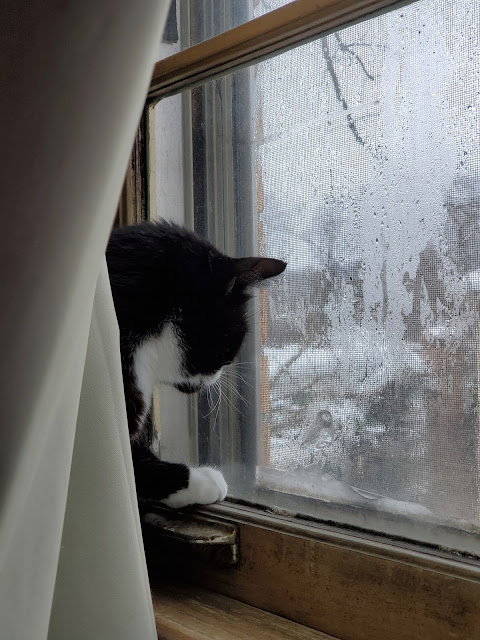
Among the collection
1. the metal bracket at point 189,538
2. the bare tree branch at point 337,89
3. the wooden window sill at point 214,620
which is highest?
the bare tree branch at point 337,89

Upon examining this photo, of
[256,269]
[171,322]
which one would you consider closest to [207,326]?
[171,322]

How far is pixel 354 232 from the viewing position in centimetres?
85

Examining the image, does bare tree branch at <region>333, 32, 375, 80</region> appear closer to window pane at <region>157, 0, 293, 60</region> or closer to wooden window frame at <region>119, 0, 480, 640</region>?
wooden window frame at <region>119, 0, 480, 640</region>

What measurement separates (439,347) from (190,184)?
51cm

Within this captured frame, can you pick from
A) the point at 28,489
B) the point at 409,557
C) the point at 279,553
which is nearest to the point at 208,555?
the point at 279,553

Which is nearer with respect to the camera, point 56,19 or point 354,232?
point 56,19

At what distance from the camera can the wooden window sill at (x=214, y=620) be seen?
0.78m

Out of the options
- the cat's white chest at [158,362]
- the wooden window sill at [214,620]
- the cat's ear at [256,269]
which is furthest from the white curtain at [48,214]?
the cat's white chest at [158,362]

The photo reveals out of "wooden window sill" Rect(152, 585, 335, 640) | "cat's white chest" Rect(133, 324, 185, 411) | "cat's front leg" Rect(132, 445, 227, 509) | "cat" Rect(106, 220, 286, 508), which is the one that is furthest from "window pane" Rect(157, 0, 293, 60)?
"wooden window sill" Rect(152, 585, 335, 640)

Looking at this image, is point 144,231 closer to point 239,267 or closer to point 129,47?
point 239,267

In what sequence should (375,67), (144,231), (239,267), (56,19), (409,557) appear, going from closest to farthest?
(56,19) < (409,557) < (375,67) < (239,267) < (144,231)

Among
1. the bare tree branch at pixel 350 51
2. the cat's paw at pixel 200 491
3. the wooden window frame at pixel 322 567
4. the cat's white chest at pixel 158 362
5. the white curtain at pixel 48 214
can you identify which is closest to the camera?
the white curtain at pixel 48 214

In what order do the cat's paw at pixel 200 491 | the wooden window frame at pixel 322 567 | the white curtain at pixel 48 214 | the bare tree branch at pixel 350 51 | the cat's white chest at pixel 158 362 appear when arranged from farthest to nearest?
the cat's white chest at pixel 158 362 < the cat's paw at pixel 200 491 < the bare tree branch at pixel 350 51 < the wooden window frame at pixel 322 567 < the white curtain at pixel 48 214

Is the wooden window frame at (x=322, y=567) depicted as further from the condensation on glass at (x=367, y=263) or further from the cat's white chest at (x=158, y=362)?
the cat's white chest at (x=158, y=362)
